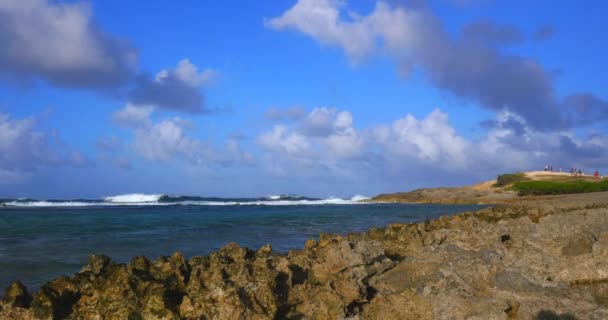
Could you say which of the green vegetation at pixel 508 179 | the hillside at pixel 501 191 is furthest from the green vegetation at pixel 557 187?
the green vegetation at pixel 508 179

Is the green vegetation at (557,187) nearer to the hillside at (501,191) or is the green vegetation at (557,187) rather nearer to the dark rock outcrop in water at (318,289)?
the hillside at (501,191)

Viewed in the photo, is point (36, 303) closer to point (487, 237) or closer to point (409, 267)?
point (409, 267)

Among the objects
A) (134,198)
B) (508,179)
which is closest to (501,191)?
(508,179)

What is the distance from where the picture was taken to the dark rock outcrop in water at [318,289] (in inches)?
252

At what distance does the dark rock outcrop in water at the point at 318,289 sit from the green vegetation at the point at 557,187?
50.4 m

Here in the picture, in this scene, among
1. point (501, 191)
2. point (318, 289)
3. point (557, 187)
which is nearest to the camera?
point (318, 289)

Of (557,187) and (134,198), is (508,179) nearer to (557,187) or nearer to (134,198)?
(557,187)

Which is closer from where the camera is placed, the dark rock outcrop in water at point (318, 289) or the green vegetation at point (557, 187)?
the dark rock outcrop in water at point (318, 289)

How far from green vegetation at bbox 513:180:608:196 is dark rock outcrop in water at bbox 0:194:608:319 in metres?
50.4

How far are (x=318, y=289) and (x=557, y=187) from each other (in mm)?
58564

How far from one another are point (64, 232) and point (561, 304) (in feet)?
69.9

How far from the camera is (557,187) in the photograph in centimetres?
5966

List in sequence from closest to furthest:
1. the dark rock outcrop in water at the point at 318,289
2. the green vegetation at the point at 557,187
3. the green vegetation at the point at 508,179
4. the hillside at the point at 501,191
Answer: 1. the dark rock outcrop in water at the point at 318,289
2. the green vegetation at the point at 557,187
3. the hillside at the point at 501,191
4. the green vegetation at the point at 508,179

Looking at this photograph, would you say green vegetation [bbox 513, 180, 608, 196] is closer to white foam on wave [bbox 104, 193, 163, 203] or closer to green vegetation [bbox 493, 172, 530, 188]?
green vegetation [bbox 493, 172, 530, 188]
